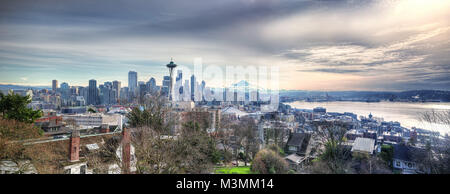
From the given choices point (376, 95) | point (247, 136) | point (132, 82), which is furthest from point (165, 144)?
point (376, 95)

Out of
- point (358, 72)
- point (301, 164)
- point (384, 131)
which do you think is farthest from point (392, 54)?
point (301, 164)

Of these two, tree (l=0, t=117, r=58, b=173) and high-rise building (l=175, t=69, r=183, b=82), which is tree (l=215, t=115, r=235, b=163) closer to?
high-rise building (l=175, t=69, r=183, b=82)

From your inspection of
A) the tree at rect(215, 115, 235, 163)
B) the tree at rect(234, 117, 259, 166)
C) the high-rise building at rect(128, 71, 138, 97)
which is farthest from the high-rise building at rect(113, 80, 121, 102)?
the tree at rect(234, 117, 259, 166)

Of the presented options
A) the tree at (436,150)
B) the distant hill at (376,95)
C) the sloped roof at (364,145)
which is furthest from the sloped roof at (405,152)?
the distant hill at (376,95)

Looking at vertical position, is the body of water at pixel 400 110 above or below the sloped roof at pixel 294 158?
above

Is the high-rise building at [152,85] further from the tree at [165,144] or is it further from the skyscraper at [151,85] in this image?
the tree at [165,144]

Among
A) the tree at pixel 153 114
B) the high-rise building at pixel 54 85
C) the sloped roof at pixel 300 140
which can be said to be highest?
the high-rise building at pixel 54 85
